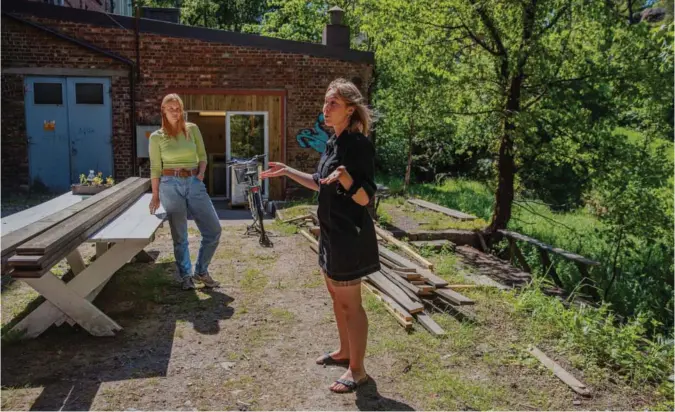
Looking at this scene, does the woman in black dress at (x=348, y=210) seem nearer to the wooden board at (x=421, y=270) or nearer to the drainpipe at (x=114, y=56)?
the wooden board at (x=421, y=270)

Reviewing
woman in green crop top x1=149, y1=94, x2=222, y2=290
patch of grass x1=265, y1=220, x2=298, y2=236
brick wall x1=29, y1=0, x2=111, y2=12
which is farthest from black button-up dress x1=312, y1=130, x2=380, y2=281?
brick wall x1=29, y1=0, x2=111, y2=12

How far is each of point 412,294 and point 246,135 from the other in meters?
9.14

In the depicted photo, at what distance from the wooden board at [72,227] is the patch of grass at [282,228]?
3.44 metres

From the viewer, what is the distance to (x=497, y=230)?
36.7 ft

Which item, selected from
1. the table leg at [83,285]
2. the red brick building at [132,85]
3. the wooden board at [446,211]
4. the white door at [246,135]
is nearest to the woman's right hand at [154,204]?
the table leg at [83,285]

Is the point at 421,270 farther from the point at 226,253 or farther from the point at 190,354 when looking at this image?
the point at 190,354

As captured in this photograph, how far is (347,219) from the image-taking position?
383cm

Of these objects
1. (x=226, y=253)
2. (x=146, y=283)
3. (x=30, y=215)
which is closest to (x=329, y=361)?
(x=146, y=283)

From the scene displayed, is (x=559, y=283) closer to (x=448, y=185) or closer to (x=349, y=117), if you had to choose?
(x=349, y=117)

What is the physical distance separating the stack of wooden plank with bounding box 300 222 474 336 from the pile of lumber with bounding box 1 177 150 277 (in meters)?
2.86

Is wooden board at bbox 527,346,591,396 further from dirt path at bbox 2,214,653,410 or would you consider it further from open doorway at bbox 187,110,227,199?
open doorway at bbox 187,110,227,199

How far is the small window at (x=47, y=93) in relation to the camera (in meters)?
13.5

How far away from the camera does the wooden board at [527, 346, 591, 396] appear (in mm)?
4473

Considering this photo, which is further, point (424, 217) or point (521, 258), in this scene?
point (424, 217)
